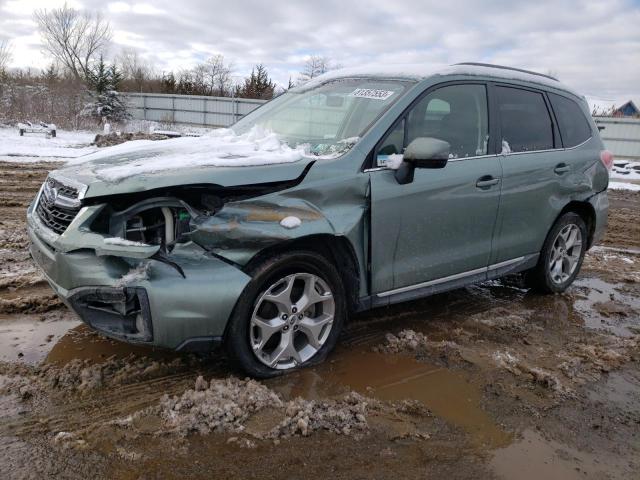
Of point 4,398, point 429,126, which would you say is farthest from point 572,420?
point 4,398

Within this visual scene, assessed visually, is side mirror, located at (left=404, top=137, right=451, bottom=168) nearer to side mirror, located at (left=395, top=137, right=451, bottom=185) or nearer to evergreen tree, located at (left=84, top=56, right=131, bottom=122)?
side mirror, located at (left=395, top=137, right=451, bottom=185)

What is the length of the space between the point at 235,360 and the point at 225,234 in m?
0.70

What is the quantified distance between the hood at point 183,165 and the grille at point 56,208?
3.0 inches

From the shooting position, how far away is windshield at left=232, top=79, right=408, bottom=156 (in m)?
3.54

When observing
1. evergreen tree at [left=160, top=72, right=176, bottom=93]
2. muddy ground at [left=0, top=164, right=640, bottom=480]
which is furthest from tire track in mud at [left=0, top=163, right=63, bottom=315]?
evergreen tree at [left=160, top=72, right=176, bottom=93]

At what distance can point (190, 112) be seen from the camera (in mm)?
30906

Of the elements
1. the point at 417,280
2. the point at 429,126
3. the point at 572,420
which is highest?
the point at 429,126

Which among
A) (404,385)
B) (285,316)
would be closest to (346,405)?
(404,385)

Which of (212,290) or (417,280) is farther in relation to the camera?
(417,280)

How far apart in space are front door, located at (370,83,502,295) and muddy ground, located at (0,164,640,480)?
548 mm

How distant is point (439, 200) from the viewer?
366cm

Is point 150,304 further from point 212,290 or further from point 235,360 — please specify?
point 235,360

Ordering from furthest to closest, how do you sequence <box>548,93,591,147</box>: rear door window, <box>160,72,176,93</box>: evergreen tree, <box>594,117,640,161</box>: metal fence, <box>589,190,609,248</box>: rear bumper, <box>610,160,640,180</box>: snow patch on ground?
<box>160,72,176,93</box>: evergreen tree, <box>594,117,640,161</box>: metal fence, <box>610,160,640,180</box>: snow patch on ground, <box>589,190,609,248</box>: rear bumper, <box>548,93,591,147</box>: rear door window

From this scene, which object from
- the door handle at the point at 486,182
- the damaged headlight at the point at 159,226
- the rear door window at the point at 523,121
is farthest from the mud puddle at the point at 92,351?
the rear door window at the point at 523,121
